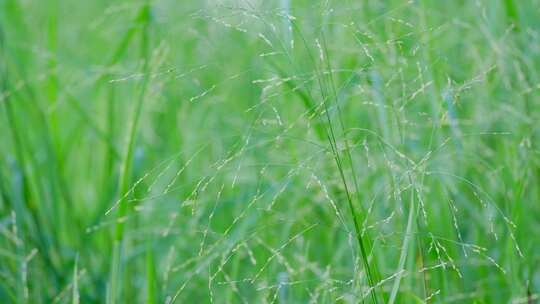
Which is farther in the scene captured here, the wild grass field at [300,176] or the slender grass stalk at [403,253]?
the wild grass field at [300,176]

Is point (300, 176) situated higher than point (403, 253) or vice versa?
point (403, 253)

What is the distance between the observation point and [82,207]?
7.93 ft

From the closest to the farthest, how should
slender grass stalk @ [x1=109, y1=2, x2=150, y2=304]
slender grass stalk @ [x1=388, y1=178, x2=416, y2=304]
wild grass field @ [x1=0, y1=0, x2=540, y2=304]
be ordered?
slender grass stalk @ [x1=388, y1=178, x2=416, y2=304] → slender grass stalk @ [x1=109, y1=2, x2=150, y2=304] → wild grass field @ [x1=0, y1=0, x2=540, y2=304]

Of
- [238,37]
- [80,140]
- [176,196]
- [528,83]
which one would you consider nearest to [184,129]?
[176,196]

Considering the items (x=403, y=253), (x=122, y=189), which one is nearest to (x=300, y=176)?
(x=122, y=189)

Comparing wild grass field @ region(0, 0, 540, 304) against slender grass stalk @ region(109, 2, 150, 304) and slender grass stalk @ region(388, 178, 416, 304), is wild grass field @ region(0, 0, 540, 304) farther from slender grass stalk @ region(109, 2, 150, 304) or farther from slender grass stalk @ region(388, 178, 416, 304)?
slender grass stalk @ region(388, 178, 416, 304)

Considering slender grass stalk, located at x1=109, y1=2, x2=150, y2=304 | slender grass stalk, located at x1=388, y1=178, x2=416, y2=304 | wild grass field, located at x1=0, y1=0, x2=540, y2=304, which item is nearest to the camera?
slender grass stalk, located at x1=388, y1=178, x2=416, y2=304

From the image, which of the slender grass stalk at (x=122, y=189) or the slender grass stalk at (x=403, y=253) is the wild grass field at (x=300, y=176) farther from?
the slender grass stalk at (x=403, y=253)

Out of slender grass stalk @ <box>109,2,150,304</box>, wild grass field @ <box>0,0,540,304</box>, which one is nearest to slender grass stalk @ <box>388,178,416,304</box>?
wild grass field @ <box>0,0,540,304</box>

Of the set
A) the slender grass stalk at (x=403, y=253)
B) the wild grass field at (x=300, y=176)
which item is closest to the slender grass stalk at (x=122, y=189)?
the wild grass field at (x=300, y=176)

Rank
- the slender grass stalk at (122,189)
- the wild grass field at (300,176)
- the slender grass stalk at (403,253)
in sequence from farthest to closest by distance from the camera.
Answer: the wild grass field at (300,176)
the slender grass stalk at (122,189)
the slender grass stalk at (403,253)

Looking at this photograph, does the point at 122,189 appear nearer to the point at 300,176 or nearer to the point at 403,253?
the point at 403,253

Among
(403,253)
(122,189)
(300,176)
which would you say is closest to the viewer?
(403,253)

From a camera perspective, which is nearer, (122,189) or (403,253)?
(403,253)
